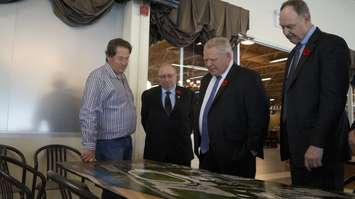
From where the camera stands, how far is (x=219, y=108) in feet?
6.61

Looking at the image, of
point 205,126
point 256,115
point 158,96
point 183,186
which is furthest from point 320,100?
point 158,96

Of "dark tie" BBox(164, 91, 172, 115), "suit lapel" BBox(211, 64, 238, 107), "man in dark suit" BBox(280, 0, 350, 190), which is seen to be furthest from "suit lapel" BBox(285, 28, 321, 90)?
"dark tie" BBox(164, 91, 172, 115)

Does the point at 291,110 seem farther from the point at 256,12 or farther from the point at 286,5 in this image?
the point at 256,12

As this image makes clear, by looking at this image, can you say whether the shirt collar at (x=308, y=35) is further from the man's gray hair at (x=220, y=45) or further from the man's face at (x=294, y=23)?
the man's gray hair at (x=220, y=45)

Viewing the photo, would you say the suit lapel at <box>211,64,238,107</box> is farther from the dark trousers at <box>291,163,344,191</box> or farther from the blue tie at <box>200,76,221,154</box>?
the dark trousers at <box>291,163,344,191</box>

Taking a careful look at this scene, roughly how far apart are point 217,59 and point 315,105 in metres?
0.68

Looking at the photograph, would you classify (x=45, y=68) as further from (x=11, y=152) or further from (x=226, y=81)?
(x=226, y=81)

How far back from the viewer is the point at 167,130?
9.30 feet

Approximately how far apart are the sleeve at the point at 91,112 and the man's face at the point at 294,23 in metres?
1.23

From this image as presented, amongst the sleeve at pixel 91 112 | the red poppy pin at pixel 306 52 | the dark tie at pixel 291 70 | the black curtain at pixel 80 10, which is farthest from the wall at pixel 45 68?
the red poppy pin at pixel 306 52

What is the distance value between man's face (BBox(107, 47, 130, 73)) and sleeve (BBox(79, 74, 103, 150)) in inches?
6.7

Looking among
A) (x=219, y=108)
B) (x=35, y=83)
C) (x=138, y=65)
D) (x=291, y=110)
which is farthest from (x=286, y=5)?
(x=35, y=83)

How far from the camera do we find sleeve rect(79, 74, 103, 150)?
211 centimetres

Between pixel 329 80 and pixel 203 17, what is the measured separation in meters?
2.52
